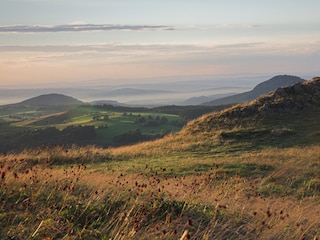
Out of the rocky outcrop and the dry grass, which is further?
the rocky outcrop

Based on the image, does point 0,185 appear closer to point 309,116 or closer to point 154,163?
point 154,163

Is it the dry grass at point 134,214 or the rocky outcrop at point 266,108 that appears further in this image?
the rocky outcrop at point 266,108

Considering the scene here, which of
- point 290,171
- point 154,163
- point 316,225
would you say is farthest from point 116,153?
point 316,225

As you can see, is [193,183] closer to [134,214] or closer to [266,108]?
[134,214]

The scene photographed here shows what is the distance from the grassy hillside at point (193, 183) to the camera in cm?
660

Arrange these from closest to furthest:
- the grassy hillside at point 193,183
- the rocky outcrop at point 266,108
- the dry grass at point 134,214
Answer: the dry grass at point 134,214 < the grassy hillside at point 193,183 < the rocky outcrop at point 266,108

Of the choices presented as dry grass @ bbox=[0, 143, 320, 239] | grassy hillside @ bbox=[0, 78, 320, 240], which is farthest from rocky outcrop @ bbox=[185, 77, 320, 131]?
dry grass @ bbox=[0, 143, 320, 239]

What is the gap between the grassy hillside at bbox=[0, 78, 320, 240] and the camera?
660 centimetres

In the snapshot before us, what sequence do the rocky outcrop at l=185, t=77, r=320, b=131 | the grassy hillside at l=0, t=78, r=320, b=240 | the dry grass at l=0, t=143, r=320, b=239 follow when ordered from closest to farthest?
the dry grass at l=0, t=143, r=320, b=239 → the grassy hillside at l=0, t=78, r=320, b=240 → the rocky outcrop at l=185, t=77, r=320, b=131

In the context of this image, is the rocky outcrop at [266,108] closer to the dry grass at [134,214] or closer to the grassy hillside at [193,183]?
the grassy hillside at [193,183]

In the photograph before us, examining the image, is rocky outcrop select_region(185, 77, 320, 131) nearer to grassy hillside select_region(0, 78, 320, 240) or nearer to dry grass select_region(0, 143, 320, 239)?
grassy hillside select_region(0, 78, 320, 240)

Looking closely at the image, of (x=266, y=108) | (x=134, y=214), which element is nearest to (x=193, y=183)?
(x=134, y=214)

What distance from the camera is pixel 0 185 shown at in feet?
26.3

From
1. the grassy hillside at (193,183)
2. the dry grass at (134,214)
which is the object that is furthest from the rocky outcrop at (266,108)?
the dry grass at (134,214)
